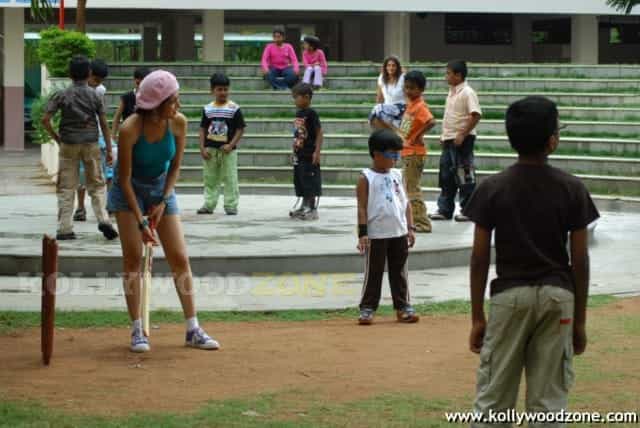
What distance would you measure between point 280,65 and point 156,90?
51.2ft

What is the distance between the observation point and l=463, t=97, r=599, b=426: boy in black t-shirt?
5000 mm

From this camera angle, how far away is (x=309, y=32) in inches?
1718

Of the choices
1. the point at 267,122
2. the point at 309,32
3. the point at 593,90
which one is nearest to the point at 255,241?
the point at 267,122

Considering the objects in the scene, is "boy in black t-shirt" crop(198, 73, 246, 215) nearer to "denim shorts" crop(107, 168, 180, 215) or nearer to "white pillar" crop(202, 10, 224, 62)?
"denim shorts" crop(107, 168, 180, 215)

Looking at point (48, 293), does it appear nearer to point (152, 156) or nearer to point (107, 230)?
point (152, 156)

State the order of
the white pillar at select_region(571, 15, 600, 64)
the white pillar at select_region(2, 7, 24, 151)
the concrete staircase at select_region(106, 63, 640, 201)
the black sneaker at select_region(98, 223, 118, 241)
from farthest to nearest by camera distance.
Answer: the white pillar at select_region(571, 15, 600, 64) → the white pillar at select_region(2, 7, 24, 151) → the concrete staircase at select_region(106, 63, 640, 201) → the black sneaker at select_region(98, 223, 118, 241)

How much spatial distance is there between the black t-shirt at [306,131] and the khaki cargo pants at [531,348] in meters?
9.37

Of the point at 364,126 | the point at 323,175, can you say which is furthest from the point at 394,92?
the point at 364,126

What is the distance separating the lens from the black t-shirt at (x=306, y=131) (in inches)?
565

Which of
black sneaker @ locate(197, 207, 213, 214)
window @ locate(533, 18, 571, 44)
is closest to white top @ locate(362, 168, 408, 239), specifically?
black sneaker @ locate(197, 207, 213, 214)

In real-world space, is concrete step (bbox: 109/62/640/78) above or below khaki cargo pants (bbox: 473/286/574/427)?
above

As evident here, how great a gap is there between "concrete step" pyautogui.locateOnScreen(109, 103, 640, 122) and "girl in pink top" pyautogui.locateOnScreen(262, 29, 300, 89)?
51 cm

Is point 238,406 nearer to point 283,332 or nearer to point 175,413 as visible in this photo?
point 175,413

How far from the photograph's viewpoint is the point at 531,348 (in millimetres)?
5074
